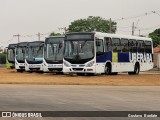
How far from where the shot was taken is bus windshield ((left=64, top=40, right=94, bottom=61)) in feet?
103

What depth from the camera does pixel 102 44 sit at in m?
32.5

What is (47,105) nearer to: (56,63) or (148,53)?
(56,63)

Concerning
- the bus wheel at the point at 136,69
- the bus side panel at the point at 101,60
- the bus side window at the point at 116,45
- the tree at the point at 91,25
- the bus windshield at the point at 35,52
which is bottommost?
the bus wheel at the point at 136,69

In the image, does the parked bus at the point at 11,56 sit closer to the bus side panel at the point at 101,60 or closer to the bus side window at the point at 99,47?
the bus side panel at the point at 101,60

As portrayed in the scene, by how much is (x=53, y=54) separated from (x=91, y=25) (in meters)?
80.6

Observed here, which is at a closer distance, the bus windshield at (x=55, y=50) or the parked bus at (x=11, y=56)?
the bus windshield at (x=55, y=50)

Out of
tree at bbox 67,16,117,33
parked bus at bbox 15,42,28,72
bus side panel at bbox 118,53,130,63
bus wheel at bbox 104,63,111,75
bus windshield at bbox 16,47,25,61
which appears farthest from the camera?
tree at bbox 67,16,117,33

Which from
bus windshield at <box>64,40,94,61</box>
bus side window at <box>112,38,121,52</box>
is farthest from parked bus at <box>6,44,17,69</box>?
bus windshield at <box>64,40,94,61</box>

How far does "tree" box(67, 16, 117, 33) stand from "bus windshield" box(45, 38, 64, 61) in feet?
255

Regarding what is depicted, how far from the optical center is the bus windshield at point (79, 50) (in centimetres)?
3150

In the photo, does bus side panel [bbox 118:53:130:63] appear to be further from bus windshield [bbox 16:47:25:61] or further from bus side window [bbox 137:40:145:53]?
bus windshield [bbox 16:47:25:61]

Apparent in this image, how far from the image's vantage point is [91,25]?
116438 millimetres

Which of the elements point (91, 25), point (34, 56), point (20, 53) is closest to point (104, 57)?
point (34, 56)

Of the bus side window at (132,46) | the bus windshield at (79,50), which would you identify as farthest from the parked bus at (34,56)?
the bus windshield at (79,50)
